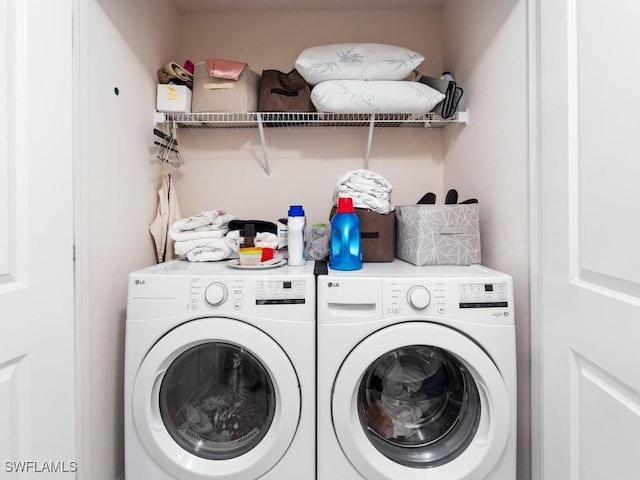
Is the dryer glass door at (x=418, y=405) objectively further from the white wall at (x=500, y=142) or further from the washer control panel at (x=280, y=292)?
the washer control panel at (x=280, y=292)

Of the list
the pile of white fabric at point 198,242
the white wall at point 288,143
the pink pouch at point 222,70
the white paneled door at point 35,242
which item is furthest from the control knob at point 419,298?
the pink pouch at point 222,70

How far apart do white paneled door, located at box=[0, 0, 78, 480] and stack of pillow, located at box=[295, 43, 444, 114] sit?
2.98 ft

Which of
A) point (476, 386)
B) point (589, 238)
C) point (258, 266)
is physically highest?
point (589, 238)

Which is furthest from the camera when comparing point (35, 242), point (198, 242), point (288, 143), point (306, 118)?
point (288, 143)

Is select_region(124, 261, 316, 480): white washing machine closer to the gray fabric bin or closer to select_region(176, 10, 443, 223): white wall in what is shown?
the gray fabric bin

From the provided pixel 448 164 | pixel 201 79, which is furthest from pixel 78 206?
pixel 448 164

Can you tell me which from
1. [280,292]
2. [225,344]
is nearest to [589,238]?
[280,292]

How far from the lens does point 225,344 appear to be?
3.92ft

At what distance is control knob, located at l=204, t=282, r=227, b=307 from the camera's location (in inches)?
44.7

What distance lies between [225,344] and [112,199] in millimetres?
681

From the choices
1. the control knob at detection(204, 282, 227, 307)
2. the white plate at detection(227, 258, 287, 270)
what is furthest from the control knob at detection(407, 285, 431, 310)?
the control knob at detection(204, 282, 227, 307)

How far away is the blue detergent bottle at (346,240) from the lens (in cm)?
127

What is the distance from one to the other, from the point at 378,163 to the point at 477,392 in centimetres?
122

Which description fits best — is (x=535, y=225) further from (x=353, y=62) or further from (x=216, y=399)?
(x=216, y=399)
